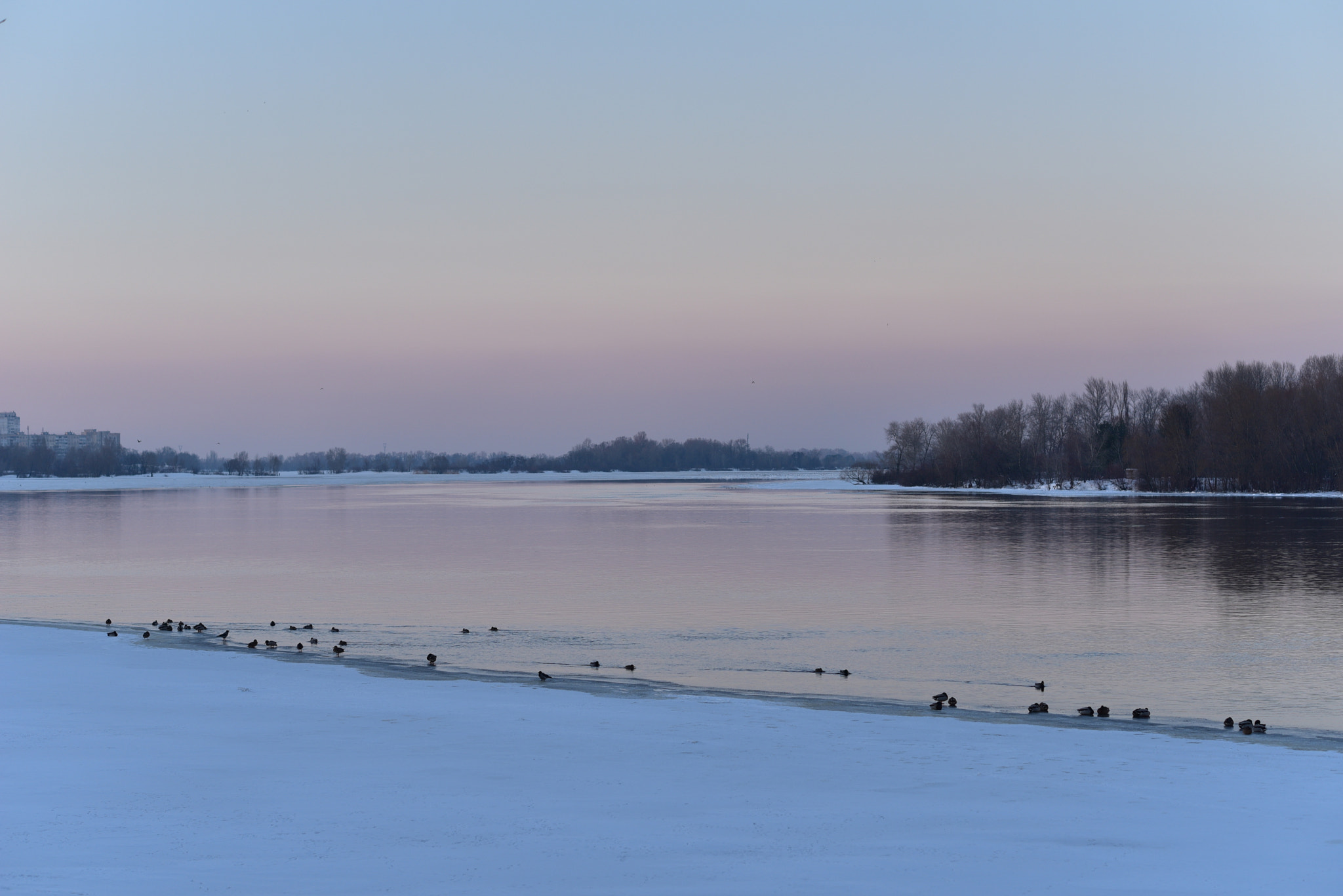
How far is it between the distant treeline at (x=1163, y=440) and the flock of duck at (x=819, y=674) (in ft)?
265

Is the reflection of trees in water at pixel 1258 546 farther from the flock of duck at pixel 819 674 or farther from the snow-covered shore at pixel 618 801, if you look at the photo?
the snow-covered shore at pixel 618 801

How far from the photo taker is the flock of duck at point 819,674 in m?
11.0

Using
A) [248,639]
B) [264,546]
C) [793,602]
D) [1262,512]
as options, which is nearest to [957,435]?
[1262,512]

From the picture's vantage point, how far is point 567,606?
838 inches

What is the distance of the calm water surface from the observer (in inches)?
564

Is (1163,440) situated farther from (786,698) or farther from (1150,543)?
(786,698)

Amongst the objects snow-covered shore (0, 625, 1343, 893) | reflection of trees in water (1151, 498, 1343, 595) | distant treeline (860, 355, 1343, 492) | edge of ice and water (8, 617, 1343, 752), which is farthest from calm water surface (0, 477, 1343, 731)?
distant treeline (860, 355, 1343, 492)

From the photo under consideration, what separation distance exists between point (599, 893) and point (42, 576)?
1023 inches

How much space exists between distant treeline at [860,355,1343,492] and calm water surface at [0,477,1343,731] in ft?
126

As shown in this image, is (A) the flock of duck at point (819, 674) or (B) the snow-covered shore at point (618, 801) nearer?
(B) the snow-covered shore at point (618, 801)

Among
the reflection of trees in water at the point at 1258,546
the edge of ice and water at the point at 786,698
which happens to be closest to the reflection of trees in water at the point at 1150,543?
the reflection of trees in water at the point at 1258,546

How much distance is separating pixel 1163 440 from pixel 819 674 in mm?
85270

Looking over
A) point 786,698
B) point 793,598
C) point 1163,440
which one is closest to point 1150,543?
point 793,598

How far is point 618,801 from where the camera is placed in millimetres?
7668
